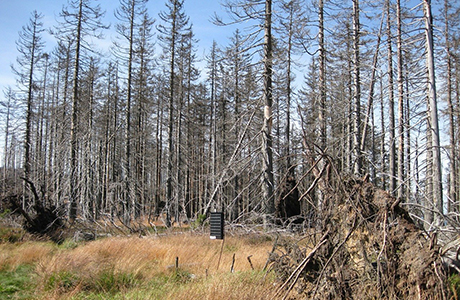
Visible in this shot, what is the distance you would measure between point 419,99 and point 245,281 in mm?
5436

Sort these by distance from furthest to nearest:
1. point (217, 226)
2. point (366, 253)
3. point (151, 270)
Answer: point (217, 226), point (151, 270), point (366, 253)

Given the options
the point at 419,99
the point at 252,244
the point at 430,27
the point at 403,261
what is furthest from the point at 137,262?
the point at 430,27

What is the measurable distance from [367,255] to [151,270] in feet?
13.2

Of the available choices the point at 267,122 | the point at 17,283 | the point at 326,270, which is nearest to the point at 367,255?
the point at 326,270

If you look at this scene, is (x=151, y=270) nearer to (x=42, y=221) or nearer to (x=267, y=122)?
(x=267, y=122)

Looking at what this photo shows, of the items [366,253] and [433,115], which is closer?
[366,253]

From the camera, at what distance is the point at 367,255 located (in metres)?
3.95

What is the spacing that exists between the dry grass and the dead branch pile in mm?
753

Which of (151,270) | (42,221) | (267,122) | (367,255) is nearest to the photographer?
(367,255)

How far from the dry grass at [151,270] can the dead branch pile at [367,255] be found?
75 cm

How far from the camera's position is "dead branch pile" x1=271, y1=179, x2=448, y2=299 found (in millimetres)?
3402

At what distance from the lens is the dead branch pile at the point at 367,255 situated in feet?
11.2

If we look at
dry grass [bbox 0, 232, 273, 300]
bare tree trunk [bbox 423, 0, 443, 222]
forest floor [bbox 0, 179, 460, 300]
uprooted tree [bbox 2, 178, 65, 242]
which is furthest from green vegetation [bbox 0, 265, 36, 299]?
bare tree trunk [bbox 423, 0, 443, 222]

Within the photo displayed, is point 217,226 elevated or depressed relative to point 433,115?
depressed
